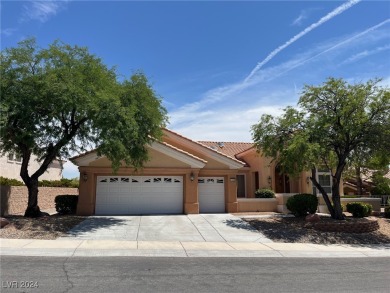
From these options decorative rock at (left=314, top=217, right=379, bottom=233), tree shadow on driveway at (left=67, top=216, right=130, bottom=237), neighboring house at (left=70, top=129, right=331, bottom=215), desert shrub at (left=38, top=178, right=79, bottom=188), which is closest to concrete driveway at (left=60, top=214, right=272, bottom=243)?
tree shadow on driveway at (left=67, top=216, right=130, bottom=237)

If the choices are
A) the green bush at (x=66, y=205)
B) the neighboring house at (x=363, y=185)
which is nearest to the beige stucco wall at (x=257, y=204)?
the green bush at (x=66, y=205)

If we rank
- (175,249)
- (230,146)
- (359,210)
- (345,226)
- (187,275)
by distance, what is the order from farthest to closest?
(230,146), (359,210), (345,226), (175,249), (187,275)

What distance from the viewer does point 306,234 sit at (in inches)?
617

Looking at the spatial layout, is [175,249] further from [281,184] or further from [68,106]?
[281,184]

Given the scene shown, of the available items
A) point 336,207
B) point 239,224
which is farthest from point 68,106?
point 336,207

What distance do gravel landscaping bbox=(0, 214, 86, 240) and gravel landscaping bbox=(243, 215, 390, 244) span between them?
28.1ft

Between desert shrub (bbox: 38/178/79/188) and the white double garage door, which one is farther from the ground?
desert shrub (bbox: 38/178/79/188)

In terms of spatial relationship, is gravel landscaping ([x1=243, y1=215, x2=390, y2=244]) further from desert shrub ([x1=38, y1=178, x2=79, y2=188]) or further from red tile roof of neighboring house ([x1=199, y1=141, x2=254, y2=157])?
desert shrub ([x1=38, y1=178, x2=79, y2=188])

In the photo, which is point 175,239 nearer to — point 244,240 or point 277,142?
point 244,240

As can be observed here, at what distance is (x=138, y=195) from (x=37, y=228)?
6821 mm

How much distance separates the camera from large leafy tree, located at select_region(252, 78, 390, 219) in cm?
1648


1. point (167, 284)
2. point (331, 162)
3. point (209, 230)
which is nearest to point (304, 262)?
point (167, 284)

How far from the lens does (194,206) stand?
67.3ft

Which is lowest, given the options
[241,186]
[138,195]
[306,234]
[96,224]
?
[306,234]
